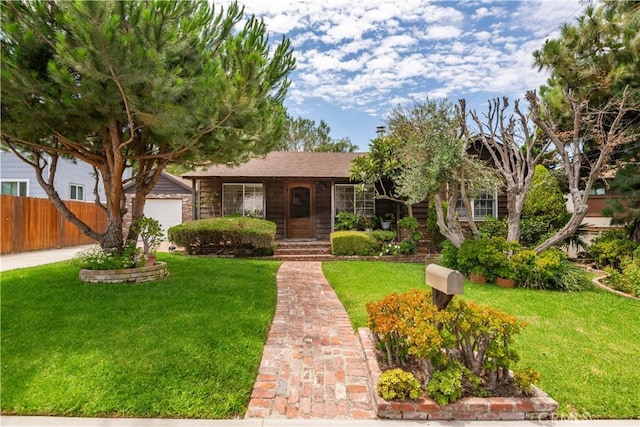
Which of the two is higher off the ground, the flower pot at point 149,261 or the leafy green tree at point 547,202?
the leafy green tree at point 547,202

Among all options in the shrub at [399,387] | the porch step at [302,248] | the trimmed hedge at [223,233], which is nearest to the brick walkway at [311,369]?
the shrub at [399,387]

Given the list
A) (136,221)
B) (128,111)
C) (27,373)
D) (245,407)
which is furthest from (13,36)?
(245,407)

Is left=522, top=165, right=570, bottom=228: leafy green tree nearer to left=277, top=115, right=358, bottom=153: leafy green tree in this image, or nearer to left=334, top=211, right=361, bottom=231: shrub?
left=334, top=211, right=361, bottom=231: shrub

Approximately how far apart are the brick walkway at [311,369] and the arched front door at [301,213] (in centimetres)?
747

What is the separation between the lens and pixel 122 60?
4.21 meters

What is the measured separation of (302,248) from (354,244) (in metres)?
1.93

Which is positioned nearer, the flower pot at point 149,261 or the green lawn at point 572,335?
the green lawn at point 572,335

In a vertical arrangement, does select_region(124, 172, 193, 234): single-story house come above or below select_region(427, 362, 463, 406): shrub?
above

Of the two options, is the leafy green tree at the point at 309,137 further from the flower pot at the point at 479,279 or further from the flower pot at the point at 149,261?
the flower pot at the point at 149,261

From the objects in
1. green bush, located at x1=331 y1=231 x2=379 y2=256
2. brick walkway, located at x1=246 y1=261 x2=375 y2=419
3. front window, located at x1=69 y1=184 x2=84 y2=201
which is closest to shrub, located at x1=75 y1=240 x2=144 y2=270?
brick walkway, located at x1=246 y1=261 x2=375 y2=419

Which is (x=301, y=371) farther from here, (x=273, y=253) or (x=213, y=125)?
(x=273, y=253)

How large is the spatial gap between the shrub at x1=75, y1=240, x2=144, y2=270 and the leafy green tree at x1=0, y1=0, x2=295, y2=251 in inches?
56.5

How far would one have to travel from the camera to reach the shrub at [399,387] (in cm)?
266

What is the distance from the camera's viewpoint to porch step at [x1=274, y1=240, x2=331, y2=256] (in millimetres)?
11188
